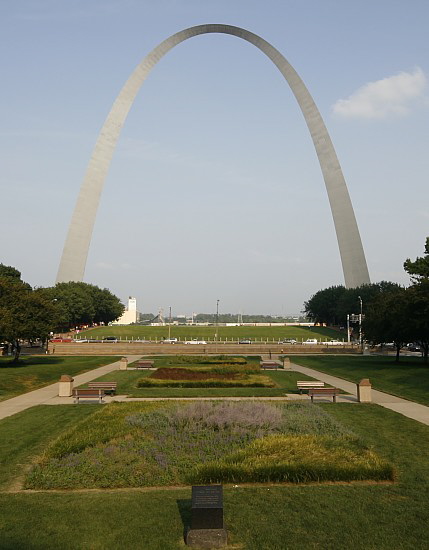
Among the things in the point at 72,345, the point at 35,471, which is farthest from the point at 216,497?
the point at 72,345

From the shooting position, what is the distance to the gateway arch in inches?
3725

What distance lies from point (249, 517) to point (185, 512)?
1148 mm

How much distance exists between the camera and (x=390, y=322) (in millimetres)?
45062

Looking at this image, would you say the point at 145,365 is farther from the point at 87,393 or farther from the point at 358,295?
the point at 358,295

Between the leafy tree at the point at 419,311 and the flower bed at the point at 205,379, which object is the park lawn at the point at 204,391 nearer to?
the flower bed at the point at 205,379

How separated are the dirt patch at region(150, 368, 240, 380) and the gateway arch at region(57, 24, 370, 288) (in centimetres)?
6467

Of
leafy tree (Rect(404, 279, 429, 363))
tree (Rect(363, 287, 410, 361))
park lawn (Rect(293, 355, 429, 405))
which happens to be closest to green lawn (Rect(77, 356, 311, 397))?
park lawn (Rect(293, 355, 429, 405))

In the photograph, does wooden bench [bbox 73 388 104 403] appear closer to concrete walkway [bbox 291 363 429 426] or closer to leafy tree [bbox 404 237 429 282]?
concrete walkway [bbox 291 363 429 426]

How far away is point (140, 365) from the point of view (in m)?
40.1

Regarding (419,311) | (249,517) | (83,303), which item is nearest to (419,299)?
(419,311)

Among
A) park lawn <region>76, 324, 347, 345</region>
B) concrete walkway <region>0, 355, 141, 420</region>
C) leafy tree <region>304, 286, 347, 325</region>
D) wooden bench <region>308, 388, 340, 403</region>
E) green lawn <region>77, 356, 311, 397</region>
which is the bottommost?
concrete walkway <region>0, 355, 141, 420</region>

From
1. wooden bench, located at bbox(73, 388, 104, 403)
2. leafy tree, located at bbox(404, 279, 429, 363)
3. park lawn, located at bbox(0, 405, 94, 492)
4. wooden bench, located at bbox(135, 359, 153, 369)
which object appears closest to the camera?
park lawn, located at bbox(0, 405, 94, 492)

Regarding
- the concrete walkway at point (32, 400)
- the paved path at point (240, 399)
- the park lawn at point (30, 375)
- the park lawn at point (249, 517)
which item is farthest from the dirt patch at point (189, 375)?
the park lawn at point (249, 517)

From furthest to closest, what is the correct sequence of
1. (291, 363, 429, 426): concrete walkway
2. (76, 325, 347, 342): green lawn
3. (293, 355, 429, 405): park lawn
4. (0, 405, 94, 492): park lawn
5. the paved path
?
1. (76, 325, 347, 342): green lawn
2. (293, 355, 429, 405): park lawn
3. the paved path
4. (291, 363, 429, 426): concrete walkway
5. (0, 405, 94, 492): park lawn
